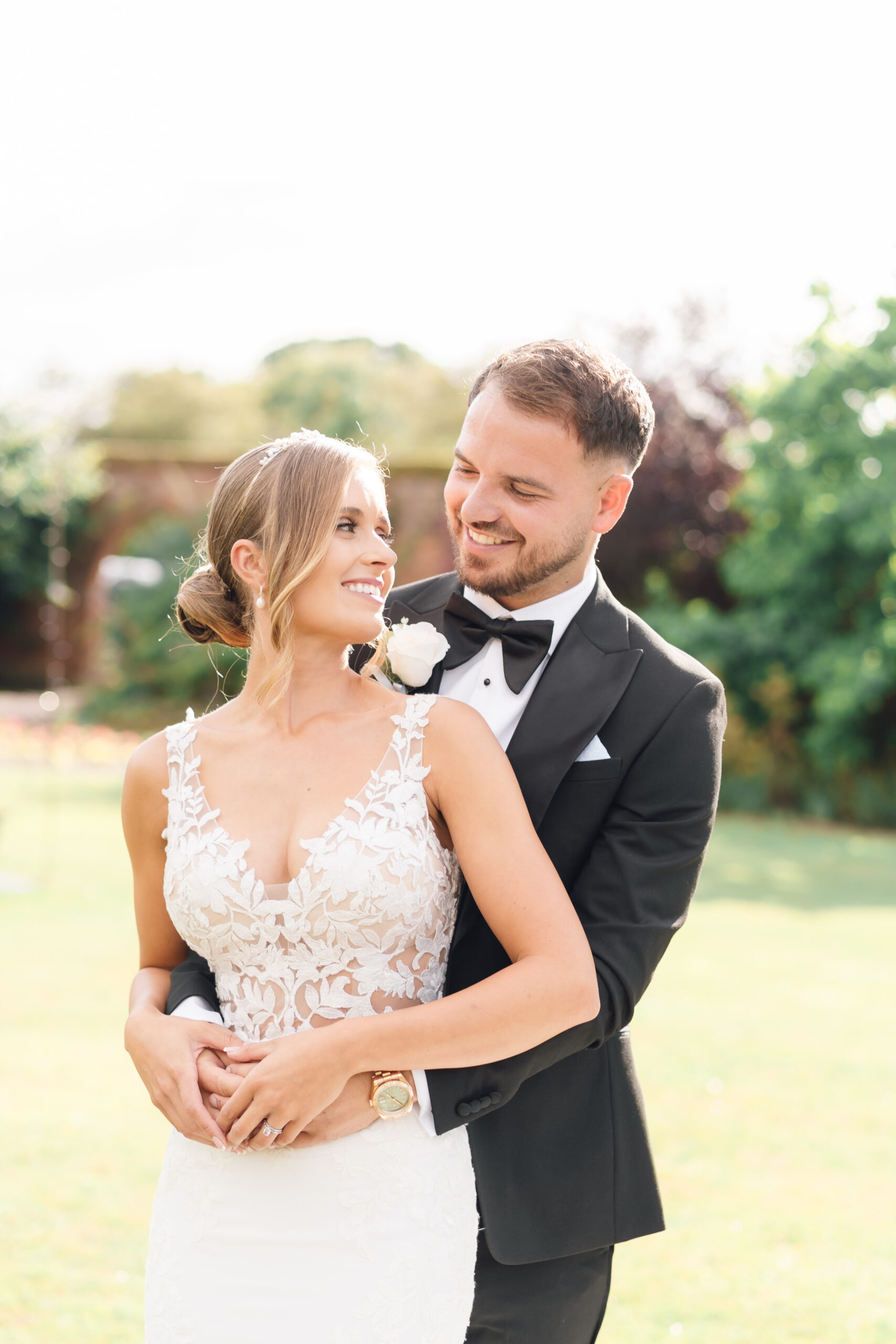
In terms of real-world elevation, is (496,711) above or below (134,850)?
above

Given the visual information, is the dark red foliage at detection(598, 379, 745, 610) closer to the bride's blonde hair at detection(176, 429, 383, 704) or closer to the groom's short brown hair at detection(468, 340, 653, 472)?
the groom's short brown hair at detection(468, 340, 653, 472)

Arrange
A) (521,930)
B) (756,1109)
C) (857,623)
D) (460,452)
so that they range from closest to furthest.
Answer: (521,930)
(460,452)
(756,1109)
(857,623)

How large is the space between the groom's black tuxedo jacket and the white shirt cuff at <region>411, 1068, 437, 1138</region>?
0.35 ft

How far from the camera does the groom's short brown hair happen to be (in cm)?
249

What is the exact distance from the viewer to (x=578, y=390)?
2492 millimetres

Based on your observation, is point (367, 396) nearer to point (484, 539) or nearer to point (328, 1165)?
point (484, 539)

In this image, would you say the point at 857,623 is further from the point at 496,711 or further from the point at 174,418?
the point at 174,418

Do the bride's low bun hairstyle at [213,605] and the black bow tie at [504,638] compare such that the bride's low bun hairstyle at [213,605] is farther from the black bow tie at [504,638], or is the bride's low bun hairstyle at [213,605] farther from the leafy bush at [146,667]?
the leafy bush at [146,667]

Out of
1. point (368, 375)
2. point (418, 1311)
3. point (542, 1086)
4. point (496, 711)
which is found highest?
point (496, 711)

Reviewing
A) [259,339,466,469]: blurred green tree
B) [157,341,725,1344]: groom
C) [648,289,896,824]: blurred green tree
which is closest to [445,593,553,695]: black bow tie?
[157,341,725,1344]: groom

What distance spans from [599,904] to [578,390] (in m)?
1.00

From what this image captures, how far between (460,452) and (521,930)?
1047 mm

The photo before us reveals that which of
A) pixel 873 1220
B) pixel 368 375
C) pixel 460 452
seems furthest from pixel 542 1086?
pixel 368 375

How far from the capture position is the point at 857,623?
1762 cm
